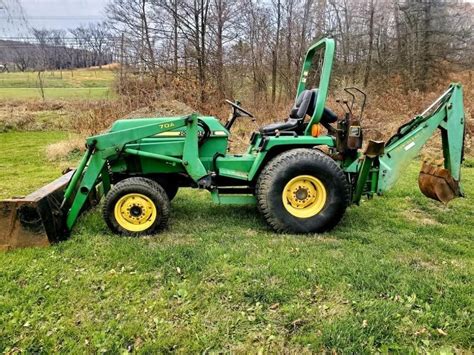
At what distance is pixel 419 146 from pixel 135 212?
3173 millimetres

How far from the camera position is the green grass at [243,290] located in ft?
8.47

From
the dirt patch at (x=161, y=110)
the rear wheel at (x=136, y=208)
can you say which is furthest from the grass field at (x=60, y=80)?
the rear wheel at (x=136, y=208)

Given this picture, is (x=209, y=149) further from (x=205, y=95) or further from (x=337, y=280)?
(x=205, y=95)

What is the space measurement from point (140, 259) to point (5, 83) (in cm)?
3107

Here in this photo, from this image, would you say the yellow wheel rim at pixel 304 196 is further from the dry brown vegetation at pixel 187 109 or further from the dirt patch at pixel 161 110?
the dirt patch at pixel 161 110

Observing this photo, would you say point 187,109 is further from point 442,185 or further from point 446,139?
point 442,185

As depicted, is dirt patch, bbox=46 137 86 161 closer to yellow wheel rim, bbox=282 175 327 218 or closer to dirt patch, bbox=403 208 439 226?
yellow wheel rim, bbox=282 175 327 218

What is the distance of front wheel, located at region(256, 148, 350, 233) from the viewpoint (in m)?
4.28

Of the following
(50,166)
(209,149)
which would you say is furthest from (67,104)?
(209,149)

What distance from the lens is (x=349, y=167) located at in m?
4.74

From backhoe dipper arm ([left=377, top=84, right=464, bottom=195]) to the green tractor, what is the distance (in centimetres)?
1

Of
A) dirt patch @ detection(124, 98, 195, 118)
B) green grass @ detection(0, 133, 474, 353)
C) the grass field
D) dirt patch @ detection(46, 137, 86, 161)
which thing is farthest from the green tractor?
the grass field

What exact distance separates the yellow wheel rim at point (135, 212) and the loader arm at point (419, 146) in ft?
7.36

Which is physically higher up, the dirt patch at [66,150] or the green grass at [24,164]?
the dirt patch at [66,150]
